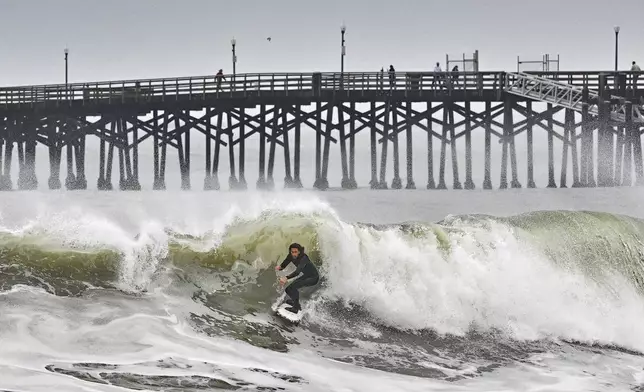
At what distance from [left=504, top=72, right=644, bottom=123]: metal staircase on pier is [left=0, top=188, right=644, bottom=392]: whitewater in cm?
1778

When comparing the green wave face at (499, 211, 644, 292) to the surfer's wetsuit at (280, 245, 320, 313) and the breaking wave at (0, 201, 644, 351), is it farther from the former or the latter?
the surfer's wetsuit at (280, 245, 320, 313)

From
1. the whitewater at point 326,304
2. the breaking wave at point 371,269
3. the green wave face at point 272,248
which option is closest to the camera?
the whitewater at point 326,304

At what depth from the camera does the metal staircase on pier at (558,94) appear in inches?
1371

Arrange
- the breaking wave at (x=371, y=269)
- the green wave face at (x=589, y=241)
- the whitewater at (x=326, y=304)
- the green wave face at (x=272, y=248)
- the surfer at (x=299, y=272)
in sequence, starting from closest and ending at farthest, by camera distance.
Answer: the whitewater at (x=326, y=304)
the surfer at (x=299, y=272)
the breaking wave at (x=371, y=269)
the green wave face at (x=272, y=248)
the green wave face at (x=589, y=241)

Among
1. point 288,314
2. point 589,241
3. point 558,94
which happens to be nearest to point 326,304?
point 288,314

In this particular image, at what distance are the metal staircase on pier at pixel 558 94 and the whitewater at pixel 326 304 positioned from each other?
17.8 metres

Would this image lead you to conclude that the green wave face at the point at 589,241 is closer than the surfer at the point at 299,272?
No

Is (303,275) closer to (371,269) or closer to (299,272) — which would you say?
(299,272)

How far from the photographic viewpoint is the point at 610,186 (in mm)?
36156

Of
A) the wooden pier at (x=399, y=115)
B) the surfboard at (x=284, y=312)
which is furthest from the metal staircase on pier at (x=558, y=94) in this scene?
the surfboard at (x=284, y=312)

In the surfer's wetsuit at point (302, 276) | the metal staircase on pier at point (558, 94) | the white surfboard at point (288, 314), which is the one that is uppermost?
the metal staircase on pier at point (558, 94)

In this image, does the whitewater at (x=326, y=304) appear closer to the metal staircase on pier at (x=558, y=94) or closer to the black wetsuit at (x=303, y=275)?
the black wetsuit at (x=303, y=275)

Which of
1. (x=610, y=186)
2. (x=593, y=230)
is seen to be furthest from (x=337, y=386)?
(x=610, y=186)

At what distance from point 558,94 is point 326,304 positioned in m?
24.5
